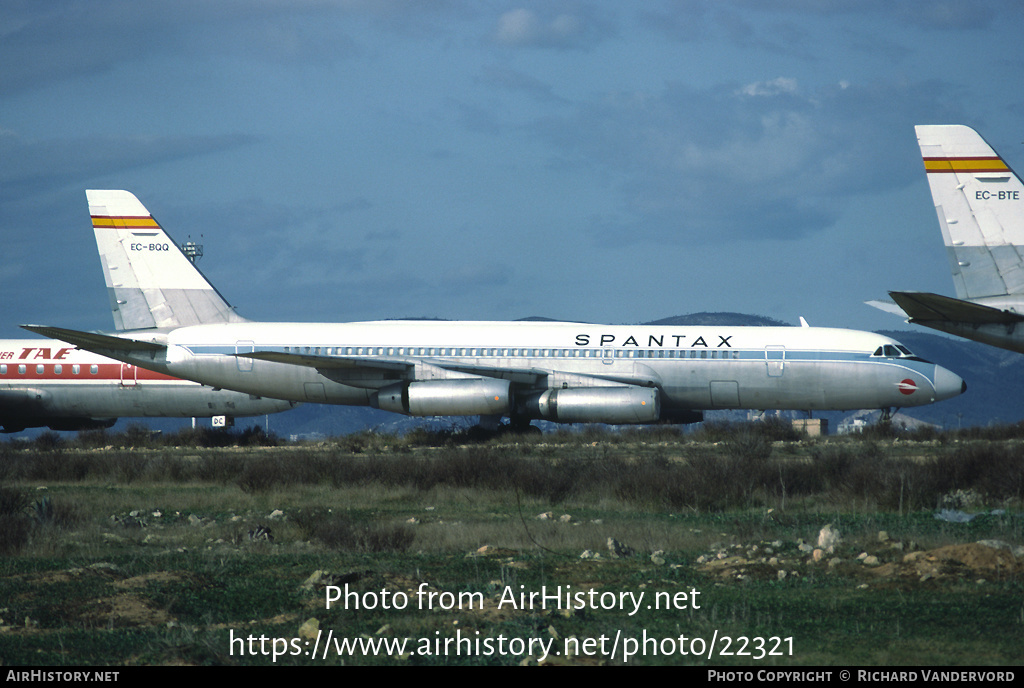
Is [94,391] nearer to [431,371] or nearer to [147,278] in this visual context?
[147,278]

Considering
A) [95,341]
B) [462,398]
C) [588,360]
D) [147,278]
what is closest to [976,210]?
[588,360]

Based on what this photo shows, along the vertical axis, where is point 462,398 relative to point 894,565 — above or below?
above

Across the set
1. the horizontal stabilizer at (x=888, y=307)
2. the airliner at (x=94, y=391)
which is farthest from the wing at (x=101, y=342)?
the horizontal stabilizer at (x=888, y=307)

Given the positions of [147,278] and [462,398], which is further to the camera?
[147,278]

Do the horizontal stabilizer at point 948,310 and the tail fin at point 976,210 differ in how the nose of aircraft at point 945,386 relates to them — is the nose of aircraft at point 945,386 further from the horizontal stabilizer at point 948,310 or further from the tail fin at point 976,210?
the horizontal stabilizer at point 948,310

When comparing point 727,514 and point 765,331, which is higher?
point 765,331

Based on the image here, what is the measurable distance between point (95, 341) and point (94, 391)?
7.63 meters

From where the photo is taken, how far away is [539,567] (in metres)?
10.2

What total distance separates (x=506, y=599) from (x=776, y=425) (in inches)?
1288

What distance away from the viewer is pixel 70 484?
21188mm

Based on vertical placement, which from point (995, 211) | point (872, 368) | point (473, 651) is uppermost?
point (995, 211)

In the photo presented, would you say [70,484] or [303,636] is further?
[70,484]
